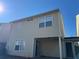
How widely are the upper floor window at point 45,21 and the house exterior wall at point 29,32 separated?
0.40m

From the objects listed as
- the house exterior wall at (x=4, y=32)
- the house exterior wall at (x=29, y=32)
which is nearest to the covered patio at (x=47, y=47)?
the house exterior wall at (x=29, y=32)

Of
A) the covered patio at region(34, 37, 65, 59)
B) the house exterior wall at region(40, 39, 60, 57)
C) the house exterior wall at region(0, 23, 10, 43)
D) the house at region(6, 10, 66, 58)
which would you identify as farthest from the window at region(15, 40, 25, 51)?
the house exterior wall at region(0, 23, 10, 43)

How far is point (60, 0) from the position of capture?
1599cm

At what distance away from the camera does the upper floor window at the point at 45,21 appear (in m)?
16.9

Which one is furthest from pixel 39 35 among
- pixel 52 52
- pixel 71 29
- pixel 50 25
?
pixel 71 29

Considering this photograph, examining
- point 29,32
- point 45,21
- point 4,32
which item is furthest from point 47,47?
point 4,32

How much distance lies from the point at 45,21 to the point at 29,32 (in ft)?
9.55

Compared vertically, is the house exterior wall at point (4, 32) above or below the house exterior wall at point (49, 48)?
above

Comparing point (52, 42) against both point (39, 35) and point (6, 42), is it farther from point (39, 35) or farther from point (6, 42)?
point (6, 42)

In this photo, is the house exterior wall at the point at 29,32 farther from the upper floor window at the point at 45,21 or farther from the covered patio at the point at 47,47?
the covered patio at the point at 47,47

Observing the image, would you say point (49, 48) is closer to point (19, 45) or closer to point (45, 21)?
point (45, 21)

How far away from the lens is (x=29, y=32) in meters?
18.6

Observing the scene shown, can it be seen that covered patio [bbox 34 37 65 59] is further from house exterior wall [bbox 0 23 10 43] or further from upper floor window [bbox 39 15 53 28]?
house exterior wall [bbox 0 23 10 43]

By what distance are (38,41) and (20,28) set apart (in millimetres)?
3366
